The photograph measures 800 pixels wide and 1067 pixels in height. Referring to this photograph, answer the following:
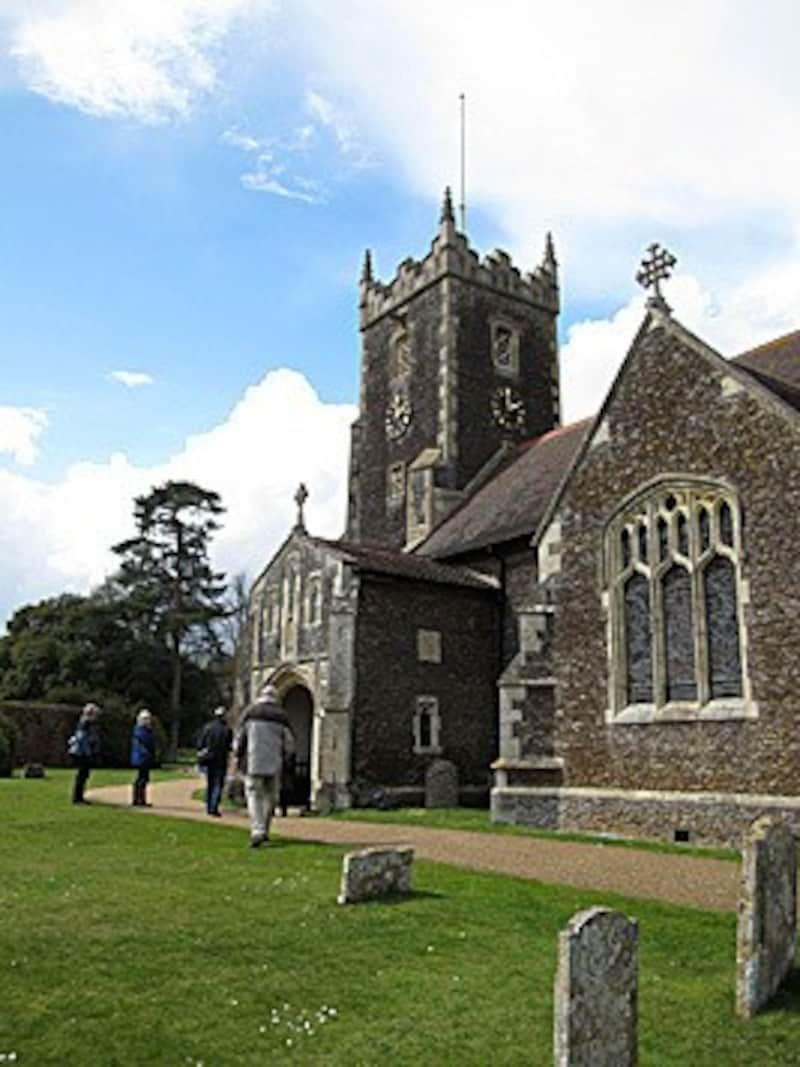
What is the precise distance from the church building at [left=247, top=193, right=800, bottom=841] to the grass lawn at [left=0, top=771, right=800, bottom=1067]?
545cm

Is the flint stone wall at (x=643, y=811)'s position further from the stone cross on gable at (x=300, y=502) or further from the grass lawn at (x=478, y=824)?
the stone cross on gable at (x=300, y=502)

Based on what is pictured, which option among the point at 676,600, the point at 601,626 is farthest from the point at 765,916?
the point at 601,626

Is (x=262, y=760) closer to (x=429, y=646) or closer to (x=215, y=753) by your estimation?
(x=215, y=753)

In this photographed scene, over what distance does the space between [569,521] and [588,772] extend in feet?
14.0

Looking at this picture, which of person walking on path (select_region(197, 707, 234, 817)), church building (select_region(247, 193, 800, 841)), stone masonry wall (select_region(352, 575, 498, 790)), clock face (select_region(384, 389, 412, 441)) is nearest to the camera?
church building (select_region(247, 193, 800, 841))

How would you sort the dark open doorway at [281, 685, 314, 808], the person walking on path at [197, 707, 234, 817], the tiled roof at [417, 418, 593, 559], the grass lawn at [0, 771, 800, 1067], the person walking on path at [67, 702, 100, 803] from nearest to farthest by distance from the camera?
the grass lawn at [0, 771, 800, 1067] → the person walking on path at [197, 707, 234, 817] → the person walking on path at [67, 702, 100, 803] → the tiled roof at [417, 418, 593, 559] → the dark open doorway at [281, 685, 314, 808]

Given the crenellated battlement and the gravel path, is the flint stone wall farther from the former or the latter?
the crenellated battlement

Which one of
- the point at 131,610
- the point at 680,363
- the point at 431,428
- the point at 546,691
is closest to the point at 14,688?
the point at 131,610

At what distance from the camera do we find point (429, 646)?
69.6 feet

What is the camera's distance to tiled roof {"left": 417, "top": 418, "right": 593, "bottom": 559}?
879 inches

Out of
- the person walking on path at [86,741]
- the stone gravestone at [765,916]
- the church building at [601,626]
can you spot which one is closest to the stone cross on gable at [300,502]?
the church building at [601,626]

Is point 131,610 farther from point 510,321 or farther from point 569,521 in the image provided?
point 569,521

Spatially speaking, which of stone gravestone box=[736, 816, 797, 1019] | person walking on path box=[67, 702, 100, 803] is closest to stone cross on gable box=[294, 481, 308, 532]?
person walking on path box=[67, 702, 100, 803]

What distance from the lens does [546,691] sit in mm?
16656
